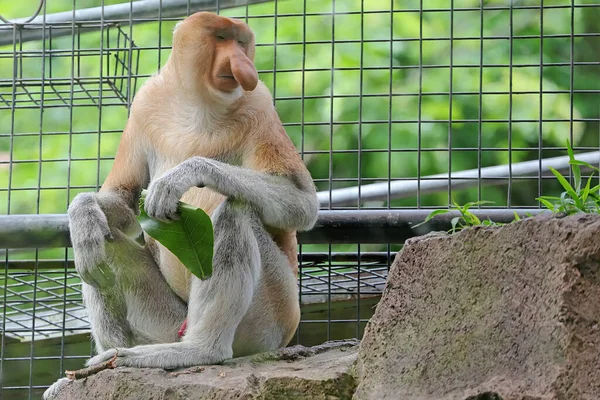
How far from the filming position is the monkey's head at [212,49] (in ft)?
16.2

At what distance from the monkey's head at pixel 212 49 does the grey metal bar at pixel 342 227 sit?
1.09 m

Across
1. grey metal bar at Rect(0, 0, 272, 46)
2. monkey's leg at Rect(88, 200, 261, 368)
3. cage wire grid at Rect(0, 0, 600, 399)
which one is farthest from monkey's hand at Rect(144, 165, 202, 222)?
grey metal bar at Rect(0, 0, 272, 46)

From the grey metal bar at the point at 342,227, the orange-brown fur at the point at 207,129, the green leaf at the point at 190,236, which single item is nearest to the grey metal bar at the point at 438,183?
the grey metal bar at the point at 342,227

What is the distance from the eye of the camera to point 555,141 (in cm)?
884

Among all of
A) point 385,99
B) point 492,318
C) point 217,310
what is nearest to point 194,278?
point 217,310

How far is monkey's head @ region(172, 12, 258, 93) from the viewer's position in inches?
195

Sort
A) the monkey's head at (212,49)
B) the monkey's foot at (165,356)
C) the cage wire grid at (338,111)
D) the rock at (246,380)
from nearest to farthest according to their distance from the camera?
the rock at (246,380) → the monkey's foot at (165,356) → the monkey's head at (212,49) → the cage wire grid at (338,111)

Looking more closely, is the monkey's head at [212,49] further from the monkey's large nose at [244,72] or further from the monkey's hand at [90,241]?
the monkey's hand at [90,241]

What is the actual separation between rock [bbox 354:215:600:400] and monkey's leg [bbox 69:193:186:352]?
1.61m

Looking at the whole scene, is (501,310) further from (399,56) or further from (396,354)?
(399,56)

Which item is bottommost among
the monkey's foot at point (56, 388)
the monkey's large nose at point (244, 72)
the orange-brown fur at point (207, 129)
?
the monkey's foot at point (56, 388)

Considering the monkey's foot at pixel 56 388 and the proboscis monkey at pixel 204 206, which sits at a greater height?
the proboscis monkey at pixel 204 206

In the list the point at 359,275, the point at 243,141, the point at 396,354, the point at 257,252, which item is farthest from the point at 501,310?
the point at 359,275

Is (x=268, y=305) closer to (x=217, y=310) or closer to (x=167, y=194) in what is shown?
(x=217, y=310)
